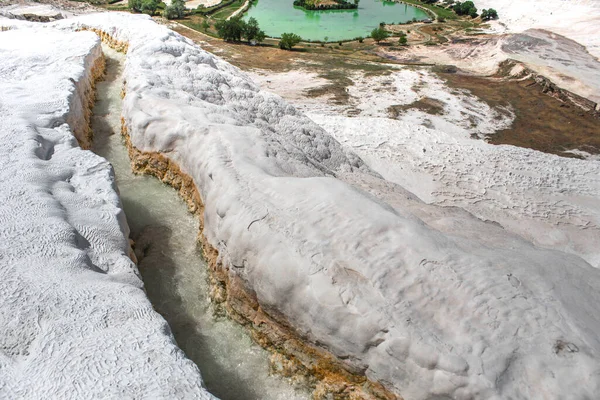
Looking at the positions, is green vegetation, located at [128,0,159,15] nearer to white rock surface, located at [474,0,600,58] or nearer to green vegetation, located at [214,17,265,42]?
green vegetation, located at [214,17,265,42]

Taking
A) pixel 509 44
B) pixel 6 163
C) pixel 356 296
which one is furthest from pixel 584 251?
pixel 509 44

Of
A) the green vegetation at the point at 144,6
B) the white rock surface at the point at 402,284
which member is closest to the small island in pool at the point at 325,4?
the green vegetation at the point at 144,6

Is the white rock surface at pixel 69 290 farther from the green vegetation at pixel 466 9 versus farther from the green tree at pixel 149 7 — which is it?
the green vegetation at pixel 466 9

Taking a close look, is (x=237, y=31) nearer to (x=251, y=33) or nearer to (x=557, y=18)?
(x=251, y=33)

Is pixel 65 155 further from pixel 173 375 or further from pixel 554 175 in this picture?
pixel 554 175

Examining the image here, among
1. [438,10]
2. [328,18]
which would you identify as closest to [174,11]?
[328,18]
